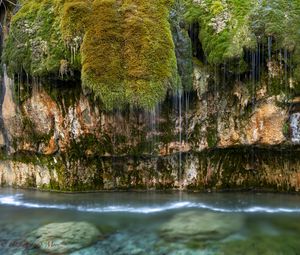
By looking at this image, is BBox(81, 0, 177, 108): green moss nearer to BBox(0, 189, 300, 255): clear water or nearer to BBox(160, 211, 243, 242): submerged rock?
BBox(0, 189, 300, 255): clear water

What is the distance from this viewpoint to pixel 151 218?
968cm

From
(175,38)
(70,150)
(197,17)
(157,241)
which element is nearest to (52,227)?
(157,241)

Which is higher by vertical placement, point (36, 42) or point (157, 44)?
point (36, 42)

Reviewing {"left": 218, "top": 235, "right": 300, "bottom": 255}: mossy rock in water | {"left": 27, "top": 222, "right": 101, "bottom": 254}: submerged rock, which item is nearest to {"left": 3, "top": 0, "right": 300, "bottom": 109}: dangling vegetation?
{"left": 27, "top": 222, "right": 101, "bottom": 254}: submerged rock

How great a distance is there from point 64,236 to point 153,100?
3.95 m

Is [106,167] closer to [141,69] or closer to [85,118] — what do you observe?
[85,118]

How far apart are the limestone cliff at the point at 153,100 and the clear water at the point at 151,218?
770 millimetres

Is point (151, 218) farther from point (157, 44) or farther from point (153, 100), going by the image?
point (157, 44)

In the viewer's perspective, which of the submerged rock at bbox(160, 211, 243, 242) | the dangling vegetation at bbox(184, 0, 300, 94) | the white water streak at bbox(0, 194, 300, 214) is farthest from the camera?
the dangling vegetation at bbox(184, 0, 300, 94)

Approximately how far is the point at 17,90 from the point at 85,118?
7.62 feet

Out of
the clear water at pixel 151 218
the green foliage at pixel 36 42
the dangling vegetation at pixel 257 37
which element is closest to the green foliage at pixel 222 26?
the dangling vegetation at pixel 257 37

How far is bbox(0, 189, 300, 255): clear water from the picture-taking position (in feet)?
26.1

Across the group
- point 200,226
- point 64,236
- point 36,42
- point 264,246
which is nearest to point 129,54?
point 36,42

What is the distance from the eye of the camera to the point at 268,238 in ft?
27.4
